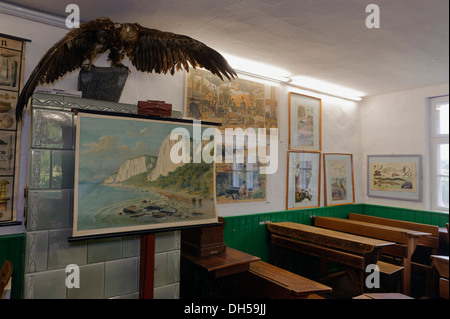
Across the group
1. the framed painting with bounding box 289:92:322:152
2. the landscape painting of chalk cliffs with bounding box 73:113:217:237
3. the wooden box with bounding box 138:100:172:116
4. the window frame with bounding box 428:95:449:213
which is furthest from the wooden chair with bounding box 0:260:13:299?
the window frame with bounding box 428:95:449:213

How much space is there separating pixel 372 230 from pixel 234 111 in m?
2.21

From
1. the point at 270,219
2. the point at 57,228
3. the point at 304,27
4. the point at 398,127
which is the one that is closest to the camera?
the point at 57,228

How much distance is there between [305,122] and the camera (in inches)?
158

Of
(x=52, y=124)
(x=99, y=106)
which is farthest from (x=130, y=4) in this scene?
(x=52, y=124)

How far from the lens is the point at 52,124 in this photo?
188cm

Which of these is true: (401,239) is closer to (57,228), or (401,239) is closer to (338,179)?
(338,179)

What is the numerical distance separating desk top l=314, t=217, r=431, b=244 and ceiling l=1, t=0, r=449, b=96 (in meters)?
1.85

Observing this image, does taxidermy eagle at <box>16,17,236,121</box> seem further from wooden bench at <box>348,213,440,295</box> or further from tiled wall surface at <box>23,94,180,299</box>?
wooden bench at <box>348,213,440,295</box>

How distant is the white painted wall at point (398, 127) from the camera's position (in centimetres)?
408

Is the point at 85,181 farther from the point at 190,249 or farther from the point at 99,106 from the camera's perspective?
the point at 190,249

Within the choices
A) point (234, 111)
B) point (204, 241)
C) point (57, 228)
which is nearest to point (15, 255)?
point (57, 228)

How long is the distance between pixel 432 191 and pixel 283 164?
2259 mm

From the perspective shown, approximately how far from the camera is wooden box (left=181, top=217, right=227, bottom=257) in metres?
2.55

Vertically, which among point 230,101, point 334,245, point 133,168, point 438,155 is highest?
point 230,101
